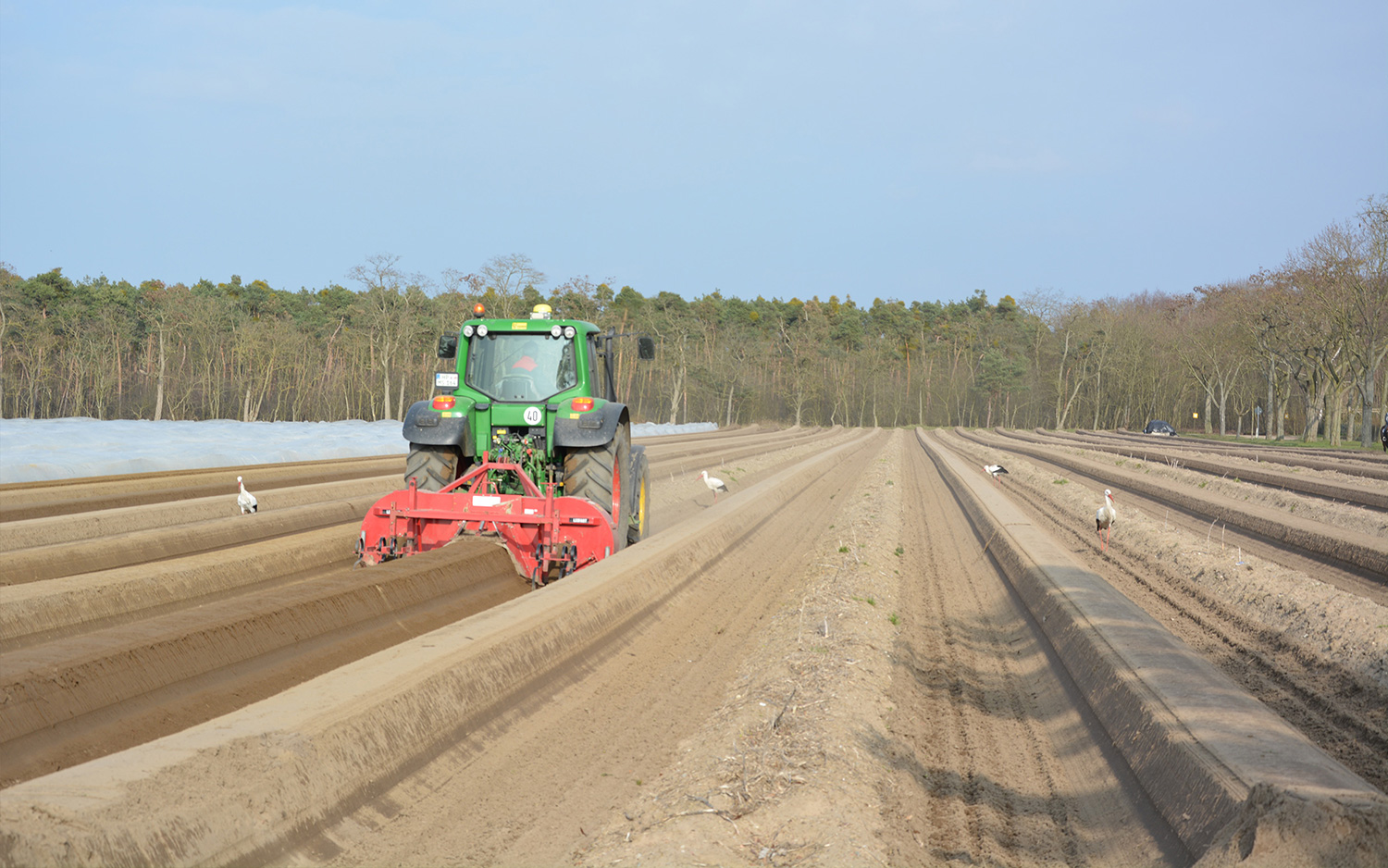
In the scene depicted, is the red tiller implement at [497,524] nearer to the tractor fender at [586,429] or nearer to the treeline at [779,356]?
the tractor fender at [586,429]

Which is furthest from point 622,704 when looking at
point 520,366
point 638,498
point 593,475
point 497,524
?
point 638,498

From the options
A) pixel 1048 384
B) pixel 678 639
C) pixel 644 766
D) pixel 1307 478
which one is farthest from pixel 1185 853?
pixel 1048 384

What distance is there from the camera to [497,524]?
8.21m

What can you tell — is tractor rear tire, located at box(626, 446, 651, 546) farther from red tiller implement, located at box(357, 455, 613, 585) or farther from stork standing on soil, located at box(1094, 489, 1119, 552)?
stork standing on soil, located at box(1094, 489, 1119, 552)

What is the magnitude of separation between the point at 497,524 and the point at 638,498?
2.96 meters

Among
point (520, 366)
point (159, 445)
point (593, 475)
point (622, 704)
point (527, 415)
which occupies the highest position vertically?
point (520, 366)

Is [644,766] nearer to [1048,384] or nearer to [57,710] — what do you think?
[57,710]

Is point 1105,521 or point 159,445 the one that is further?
point 159,445

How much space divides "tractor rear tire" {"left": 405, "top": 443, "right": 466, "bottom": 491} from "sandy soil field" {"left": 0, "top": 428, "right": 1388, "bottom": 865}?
1.10 m

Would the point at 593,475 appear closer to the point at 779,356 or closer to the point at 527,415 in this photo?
the point at 527,415

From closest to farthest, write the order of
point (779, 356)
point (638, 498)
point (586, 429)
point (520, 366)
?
point (586, 429)
point (520, 366)
point (638, 498)
point (779, 356)

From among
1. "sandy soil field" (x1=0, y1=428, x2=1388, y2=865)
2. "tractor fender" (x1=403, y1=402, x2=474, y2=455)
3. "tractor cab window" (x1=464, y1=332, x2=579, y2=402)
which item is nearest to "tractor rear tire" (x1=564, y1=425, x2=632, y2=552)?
"sandy soil field" (x1=0, y1=428, x2=1388, y2=865)

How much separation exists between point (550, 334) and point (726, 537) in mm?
4102

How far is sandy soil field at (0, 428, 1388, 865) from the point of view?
345 cm
